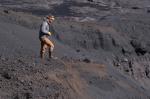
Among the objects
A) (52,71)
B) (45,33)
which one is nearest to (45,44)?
(45,33)

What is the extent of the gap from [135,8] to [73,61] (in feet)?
84.5

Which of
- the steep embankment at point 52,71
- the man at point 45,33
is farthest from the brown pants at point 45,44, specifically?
the steep embankment at point 52,71

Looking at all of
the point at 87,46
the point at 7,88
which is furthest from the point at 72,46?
the point at 7,88

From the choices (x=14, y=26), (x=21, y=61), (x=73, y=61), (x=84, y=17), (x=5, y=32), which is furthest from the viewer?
(x=84, y=17)

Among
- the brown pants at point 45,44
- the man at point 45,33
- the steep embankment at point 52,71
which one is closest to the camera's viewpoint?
the steep embankment at point 52,71

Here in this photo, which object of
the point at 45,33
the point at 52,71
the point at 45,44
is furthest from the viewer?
the point at 45,44

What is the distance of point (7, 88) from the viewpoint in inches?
706

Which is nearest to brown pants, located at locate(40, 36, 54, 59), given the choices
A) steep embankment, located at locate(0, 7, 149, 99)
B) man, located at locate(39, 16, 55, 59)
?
man, located at locate(39, 16, 55, 59)

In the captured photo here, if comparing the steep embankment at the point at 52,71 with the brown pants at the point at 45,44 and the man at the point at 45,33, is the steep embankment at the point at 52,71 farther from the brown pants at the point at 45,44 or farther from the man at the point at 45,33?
the man at the point at 45,33

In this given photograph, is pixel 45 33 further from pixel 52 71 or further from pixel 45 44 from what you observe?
pixel 52 71

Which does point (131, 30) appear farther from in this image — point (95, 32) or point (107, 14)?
point (107, 14)

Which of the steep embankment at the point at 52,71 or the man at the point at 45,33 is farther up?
the man at the point at 45,33

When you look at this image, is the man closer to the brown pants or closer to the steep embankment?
the brown pants

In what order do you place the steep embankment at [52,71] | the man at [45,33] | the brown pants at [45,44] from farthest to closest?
the brown pants at [45,44] → the man at [45,33] → the steep embankment at [52,71]
